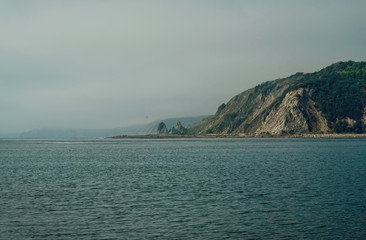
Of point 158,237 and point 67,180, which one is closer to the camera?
point 158,237

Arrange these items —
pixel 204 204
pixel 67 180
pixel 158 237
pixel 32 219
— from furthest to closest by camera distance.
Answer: pixel 67 180 < pixel 204 204 < pixel 32 219 < pixel 158 237

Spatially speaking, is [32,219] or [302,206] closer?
[32,219]

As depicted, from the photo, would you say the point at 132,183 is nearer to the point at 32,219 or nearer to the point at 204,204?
the point at 204,204

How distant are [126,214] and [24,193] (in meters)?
23.1

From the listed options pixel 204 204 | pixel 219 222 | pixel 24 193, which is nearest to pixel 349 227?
pixel 219 222

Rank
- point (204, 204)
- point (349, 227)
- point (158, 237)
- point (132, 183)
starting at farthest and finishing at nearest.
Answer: point (132, 183), point (204, 204), point (349, 227), point (158, 237)

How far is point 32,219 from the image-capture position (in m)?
39.0

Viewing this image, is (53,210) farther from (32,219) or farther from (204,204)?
(204,204)

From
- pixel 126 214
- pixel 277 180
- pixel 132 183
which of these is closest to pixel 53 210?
pixel 126 214

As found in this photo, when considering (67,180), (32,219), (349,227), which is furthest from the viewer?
(67,180)

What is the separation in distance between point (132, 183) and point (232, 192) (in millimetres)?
19957

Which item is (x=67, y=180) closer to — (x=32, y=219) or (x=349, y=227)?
(x=32, y=219)

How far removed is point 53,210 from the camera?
43.3 meters

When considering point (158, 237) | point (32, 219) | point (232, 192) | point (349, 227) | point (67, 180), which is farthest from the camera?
point (67, 180)
